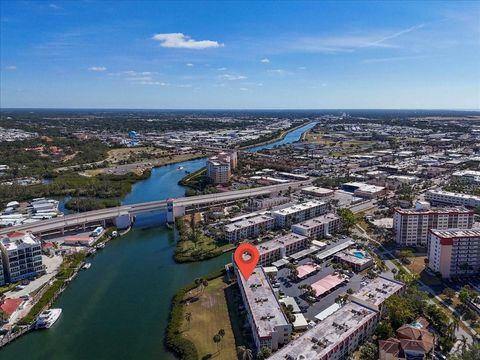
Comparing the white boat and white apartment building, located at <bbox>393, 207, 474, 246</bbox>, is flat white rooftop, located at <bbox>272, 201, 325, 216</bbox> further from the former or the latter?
the white boat

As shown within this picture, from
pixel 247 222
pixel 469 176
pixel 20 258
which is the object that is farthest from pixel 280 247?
pixel 469 176

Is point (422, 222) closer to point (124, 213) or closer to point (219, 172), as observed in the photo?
point (124, 213)

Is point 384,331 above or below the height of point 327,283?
above

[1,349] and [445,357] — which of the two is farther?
[1,349]

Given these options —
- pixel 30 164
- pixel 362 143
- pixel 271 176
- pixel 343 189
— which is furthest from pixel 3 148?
pixel 362 143

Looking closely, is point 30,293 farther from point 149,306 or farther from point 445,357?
point 445,357
